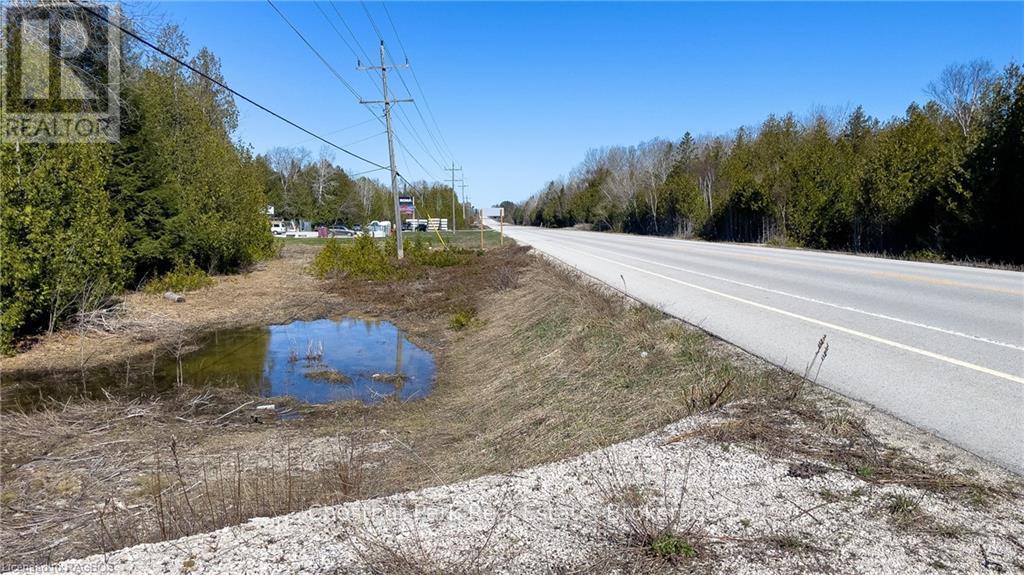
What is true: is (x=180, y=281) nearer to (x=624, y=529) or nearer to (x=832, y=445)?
(x=624, y=529)

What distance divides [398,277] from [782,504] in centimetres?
2239

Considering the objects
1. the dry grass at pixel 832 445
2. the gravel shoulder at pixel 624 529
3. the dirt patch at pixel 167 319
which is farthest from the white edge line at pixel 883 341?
the dirt patch at pixel 167 319

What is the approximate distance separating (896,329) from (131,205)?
2131 centimetres

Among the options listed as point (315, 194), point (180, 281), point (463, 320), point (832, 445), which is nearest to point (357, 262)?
point (180, 281)

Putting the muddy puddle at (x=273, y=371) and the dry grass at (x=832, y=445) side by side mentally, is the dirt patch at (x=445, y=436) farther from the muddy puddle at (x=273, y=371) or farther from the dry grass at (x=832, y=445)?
the muddy puddle at (x=273, y=371)

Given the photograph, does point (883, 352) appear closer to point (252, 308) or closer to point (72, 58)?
point (252, 308)

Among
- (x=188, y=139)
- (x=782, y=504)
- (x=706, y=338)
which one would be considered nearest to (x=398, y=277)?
(x=188, y=139)

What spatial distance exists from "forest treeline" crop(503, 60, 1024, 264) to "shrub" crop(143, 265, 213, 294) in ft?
83.9

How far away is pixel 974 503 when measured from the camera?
11.0 ft

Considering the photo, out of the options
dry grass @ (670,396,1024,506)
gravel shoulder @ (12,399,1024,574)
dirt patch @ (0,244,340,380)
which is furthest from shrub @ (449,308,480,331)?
gravel shoulder @ (12,399,1024,574)

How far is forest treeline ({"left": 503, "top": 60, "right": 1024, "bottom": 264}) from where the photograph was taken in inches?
722

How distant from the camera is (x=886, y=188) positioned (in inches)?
953

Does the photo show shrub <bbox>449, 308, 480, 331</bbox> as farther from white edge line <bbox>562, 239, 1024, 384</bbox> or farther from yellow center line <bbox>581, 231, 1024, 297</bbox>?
yellow center line <bbox>581, 231, 1024, 297</bbox>

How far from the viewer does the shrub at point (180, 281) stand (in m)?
21.0
